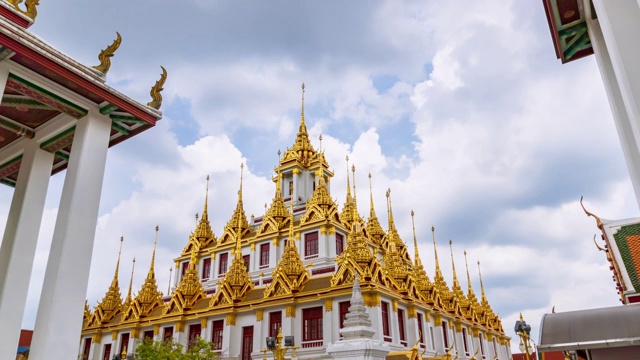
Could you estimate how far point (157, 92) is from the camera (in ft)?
32.1

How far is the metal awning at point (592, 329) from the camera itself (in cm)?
736

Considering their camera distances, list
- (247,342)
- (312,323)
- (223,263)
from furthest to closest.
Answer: (223,263) → (247,342) → (312,323)

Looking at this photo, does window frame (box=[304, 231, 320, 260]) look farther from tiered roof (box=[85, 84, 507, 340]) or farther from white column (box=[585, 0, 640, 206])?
white column (box=[585, 0, 640, 206])

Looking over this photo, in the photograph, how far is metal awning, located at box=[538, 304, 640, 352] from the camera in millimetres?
7359

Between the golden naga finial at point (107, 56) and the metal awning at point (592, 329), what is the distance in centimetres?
914

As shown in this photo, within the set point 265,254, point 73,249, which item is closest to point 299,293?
point 265,254

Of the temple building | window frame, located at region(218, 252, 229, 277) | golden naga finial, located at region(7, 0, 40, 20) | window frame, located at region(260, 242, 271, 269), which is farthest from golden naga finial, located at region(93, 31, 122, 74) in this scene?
window frame, located at region(218, 252, 229, 277)

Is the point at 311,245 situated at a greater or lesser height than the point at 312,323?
greater

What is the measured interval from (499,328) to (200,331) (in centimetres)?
2622

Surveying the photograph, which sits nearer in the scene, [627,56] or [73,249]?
[627,56]

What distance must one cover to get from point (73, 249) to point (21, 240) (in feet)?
7.93

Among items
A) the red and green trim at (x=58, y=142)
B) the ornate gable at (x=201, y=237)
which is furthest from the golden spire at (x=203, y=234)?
the red and green trim at (x=58, y=142)

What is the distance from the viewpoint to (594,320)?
7879 millimetres

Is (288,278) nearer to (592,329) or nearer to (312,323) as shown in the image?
(312,323)
